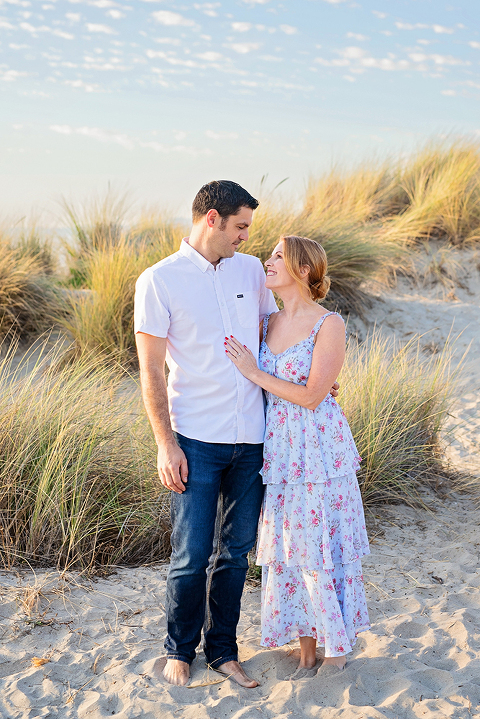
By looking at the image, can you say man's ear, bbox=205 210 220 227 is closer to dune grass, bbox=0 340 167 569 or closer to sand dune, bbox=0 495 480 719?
dune grass, bbox=0 340 167 569

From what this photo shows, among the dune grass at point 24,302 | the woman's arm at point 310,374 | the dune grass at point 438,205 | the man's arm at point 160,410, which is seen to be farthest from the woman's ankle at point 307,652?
the dune grass at point 438,205

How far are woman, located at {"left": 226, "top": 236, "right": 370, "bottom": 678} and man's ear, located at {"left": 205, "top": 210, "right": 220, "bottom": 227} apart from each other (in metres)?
0.33

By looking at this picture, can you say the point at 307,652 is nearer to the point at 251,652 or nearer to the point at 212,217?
the point at 251,652

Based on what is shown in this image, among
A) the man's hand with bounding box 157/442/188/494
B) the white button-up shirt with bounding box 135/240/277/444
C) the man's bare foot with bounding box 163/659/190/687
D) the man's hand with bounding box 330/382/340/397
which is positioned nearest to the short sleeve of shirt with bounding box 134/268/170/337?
the white button-up shirt with bounding box 135/240/277/444

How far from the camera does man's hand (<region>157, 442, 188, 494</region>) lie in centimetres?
260

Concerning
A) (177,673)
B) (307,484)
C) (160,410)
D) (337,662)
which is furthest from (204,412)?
(337,662)

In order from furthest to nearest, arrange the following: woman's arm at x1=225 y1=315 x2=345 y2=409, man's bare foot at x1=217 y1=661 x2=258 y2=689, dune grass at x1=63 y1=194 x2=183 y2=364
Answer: dune grass at x1=63 y1=194 x2=183 y2=364
man's bare foot at x1=217 y1=661 x2=258 y2=689
woman's arm at x1=225 y1=315 x2=345 y2=409

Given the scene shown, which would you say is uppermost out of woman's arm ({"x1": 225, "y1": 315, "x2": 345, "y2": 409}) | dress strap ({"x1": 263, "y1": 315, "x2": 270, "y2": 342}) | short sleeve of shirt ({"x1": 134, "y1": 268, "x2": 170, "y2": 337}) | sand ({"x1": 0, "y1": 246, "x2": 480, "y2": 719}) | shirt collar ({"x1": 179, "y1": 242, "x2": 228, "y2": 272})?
shirt collar ({"x1": 179, "y1": 242, "x2": 228, "y2": 272})

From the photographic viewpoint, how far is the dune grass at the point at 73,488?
379 centimetres

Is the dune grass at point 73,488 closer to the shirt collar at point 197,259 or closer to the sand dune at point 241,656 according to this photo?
the sand dune at point 241,656

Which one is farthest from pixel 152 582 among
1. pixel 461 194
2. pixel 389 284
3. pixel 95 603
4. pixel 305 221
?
pixel 461 194

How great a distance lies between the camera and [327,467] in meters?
2.74

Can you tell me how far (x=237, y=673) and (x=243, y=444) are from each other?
3.33ft

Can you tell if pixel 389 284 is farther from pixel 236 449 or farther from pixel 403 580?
Answer: pixel 236 449
